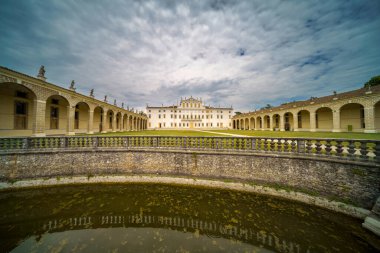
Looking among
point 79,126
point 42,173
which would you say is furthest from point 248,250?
point 79,126

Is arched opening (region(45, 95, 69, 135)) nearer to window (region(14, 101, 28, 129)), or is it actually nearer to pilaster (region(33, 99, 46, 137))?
window (region(14, 101, 28, 129))

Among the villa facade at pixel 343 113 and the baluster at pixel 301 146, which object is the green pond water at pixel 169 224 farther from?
the villa facade at pixel 343 113

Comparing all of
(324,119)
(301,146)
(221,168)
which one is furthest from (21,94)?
(324,119)

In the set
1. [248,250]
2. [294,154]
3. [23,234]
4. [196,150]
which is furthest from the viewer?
[196,150]

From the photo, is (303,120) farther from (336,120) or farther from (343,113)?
(336,120)

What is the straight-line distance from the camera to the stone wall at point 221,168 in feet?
17.4

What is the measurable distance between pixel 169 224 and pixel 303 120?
35091 millimetres

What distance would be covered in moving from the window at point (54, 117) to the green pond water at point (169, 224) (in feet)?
42.6

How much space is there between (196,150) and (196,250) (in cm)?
469

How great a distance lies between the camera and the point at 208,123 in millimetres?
66875

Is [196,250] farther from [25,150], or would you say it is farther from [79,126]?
[79,126]

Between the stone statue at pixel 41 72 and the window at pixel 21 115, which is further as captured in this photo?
the window at pixel 21 115

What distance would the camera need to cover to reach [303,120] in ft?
99.2

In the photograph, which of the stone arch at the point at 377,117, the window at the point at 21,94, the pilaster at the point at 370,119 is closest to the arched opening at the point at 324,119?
the stone arch at the point at 377,117
